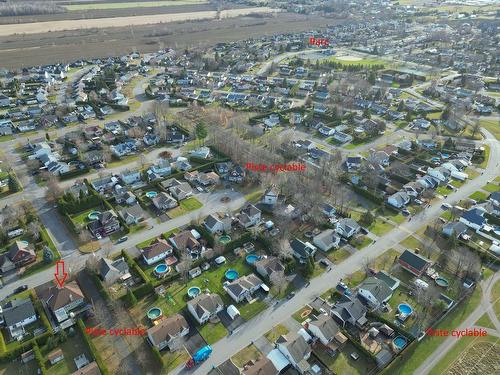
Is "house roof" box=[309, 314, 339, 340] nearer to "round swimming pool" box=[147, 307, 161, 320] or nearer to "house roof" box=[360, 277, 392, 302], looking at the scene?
"house roof" box=[360, 277, 392, 302]

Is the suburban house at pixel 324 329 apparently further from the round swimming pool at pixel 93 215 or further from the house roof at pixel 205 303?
the round swimming pool at pixel 93 215

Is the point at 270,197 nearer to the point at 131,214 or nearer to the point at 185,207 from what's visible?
the point at 185,207

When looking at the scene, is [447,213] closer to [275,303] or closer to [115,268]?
[275,303]

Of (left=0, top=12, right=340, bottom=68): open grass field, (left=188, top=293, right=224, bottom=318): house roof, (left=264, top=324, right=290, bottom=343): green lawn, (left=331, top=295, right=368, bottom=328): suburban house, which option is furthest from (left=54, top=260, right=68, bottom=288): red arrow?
(left=0, top=12, right=340, bottom=68): open grass field

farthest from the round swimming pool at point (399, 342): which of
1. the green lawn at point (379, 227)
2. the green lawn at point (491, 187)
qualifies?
the green lawn at point (491, 187)

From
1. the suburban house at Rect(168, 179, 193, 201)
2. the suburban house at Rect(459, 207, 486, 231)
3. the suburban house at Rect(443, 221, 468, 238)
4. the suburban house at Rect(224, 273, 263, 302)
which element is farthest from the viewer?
the suburban house at Rect(168, 179, 193, 201)

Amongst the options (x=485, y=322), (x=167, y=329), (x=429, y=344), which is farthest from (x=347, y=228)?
(x=167, y=329)

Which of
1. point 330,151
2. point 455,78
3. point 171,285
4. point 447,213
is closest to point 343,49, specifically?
point 455,78
